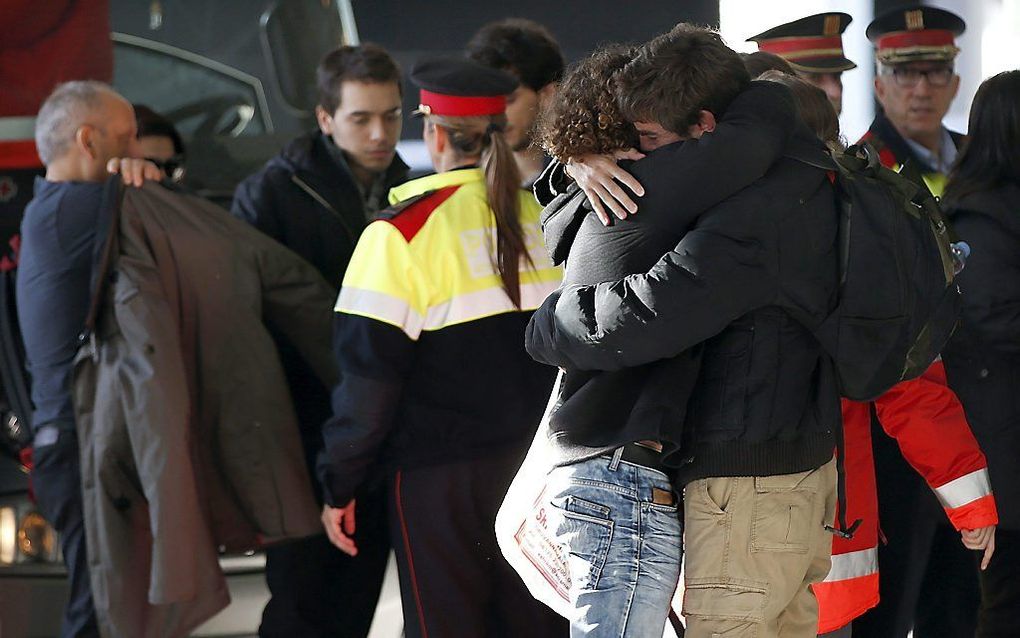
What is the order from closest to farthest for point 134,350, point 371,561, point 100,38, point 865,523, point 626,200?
1. point 626,200
2. point 865,523
3. point 134,350
4. point 371,561
5. point 100,38

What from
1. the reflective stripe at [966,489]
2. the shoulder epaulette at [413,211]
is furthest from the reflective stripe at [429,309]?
the reflective stripe at [966,489]

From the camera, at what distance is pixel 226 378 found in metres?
3.76

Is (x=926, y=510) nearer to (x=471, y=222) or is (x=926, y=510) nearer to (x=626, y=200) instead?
(x=471, y=222)

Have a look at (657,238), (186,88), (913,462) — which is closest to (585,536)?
(657,238)

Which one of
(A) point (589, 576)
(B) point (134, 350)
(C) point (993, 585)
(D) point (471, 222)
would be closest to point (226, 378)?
(B) point (134, 350)

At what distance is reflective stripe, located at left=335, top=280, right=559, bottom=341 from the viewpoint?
10.6 feet

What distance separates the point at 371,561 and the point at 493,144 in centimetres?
128

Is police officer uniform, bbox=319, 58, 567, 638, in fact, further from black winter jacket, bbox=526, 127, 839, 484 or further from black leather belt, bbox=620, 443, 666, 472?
black leather belt, bbox=620, 443, 666, 472

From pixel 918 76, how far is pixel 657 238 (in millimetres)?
2180

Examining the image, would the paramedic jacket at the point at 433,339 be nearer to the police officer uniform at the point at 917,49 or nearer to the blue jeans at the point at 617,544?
the blue jeans at the point at 617,544

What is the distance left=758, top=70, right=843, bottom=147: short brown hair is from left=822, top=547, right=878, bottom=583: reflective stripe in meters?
0.81

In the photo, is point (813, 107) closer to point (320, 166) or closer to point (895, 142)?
point (895, 142)

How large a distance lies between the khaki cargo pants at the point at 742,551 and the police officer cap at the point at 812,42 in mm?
1903

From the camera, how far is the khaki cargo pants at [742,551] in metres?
2.39
